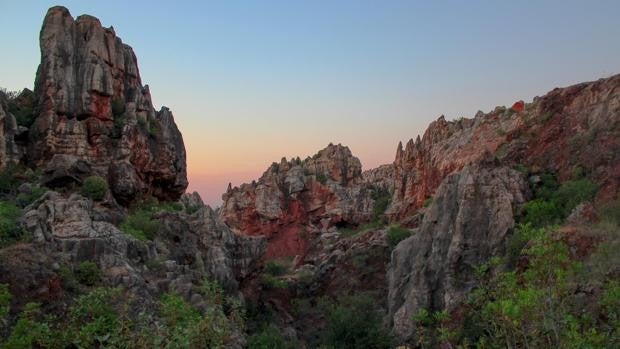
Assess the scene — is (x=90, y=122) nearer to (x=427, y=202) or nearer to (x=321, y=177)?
(x=427, y=202)

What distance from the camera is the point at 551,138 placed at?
3625 centimetres

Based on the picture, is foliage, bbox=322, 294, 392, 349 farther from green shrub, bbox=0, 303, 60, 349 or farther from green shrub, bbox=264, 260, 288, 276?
green shrub, bbox=264, 260, 288, 276

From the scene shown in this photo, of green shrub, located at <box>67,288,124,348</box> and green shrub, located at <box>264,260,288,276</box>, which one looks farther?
green shrub, located at <box>264,260,288,276</box>

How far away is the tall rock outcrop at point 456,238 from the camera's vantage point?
94.2 feet

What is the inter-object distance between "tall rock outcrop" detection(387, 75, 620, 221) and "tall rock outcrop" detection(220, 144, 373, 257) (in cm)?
1557

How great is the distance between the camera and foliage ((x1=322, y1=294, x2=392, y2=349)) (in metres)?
29.3

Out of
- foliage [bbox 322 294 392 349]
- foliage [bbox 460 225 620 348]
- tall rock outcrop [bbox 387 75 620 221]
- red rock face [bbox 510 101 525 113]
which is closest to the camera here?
foliage [bbox 460 225 620 348]

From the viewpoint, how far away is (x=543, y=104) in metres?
39.6

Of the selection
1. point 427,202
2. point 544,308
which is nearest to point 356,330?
point 427,202

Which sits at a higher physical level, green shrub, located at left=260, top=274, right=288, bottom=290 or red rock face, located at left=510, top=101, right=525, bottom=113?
red rock face, located at left=510, top=101, right=525, bottom=113

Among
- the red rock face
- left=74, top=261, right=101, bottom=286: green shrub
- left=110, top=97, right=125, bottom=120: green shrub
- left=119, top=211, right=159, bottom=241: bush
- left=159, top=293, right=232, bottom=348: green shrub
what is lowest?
left=159, top=293, right=232, bottom=348: green shrub

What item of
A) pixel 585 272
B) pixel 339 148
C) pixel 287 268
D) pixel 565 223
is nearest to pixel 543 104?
pixel 565 223

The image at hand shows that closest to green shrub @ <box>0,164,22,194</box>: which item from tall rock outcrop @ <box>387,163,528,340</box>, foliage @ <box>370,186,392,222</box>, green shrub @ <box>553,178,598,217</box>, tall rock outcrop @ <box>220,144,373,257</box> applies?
tall rock outcrop @ <box>387,163,528,340</box>

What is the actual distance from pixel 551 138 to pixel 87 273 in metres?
29.2
